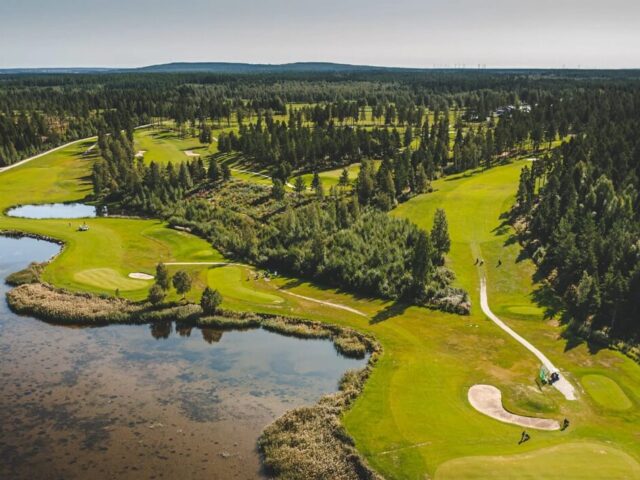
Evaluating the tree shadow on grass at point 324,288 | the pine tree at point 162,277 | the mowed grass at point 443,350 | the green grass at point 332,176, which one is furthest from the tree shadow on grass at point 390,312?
the green grass at point 332,176

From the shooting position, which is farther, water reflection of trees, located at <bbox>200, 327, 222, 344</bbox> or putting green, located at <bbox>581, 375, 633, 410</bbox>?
water reflection of trees, located at <bbox>200, 327, 222, 344</bbox>

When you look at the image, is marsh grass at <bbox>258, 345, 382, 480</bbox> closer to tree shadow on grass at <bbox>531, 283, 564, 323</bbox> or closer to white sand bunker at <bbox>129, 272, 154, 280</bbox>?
tree shadow on grass at <bbox>531, 283, 564, 323</bbox>

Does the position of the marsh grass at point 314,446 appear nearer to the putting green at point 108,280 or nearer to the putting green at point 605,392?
the putting green at point 605,392

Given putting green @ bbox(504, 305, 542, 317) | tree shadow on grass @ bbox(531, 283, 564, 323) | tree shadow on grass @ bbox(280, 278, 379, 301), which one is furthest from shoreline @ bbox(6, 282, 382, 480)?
tree shadow on grass @ bbox(531, 283, 564, 323)

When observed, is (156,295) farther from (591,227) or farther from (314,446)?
(591,227)

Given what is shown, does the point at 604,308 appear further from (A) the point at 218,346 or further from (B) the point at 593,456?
(A) the point at 218,346

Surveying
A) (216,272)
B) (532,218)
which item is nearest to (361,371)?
(216,272)

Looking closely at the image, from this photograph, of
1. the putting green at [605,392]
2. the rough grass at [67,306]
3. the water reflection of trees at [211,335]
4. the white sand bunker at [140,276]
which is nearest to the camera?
the putting green at [605,392]
